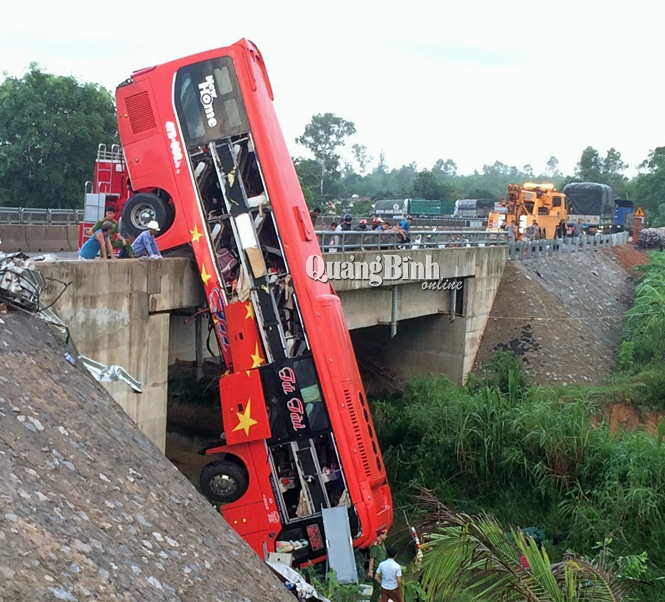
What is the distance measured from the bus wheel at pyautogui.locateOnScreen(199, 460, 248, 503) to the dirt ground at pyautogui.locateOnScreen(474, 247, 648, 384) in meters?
11.0

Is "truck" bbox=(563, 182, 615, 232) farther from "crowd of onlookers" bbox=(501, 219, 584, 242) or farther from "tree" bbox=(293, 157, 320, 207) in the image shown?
"tree" bbox=(293, 157, 320, 207)

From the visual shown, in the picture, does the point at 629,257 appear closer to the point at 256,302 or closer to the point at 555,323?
the point at 555,323

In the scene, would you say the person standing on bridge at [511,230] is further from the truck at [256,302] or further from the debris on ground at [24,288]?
the debris on ground at [24,288]

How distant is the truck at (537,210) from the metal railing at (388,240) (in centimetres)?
744

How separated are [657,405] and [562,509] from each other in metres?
6.11

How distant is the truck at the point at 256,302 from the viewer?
1002 centimetres

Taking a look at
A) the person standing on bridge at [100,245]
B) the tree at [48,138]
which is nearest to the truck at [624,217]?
the tree at [48,138]

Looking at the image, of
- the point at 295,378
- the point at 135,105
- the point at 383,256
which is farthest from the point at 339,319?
the point at 383,256

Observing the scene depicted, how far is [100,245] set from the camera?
32.1 ft

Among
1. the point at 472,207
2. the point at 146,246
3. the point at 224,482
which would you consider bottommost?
the point at 224,482

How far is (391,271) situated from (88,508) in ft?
38.5

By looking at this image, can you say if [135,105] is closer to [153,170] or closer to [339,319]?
[153,170]

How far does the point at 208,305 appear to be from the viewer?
417 inches

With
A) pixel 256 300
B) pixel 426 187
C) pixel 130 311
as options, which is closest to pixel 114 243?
pixel 130 311
